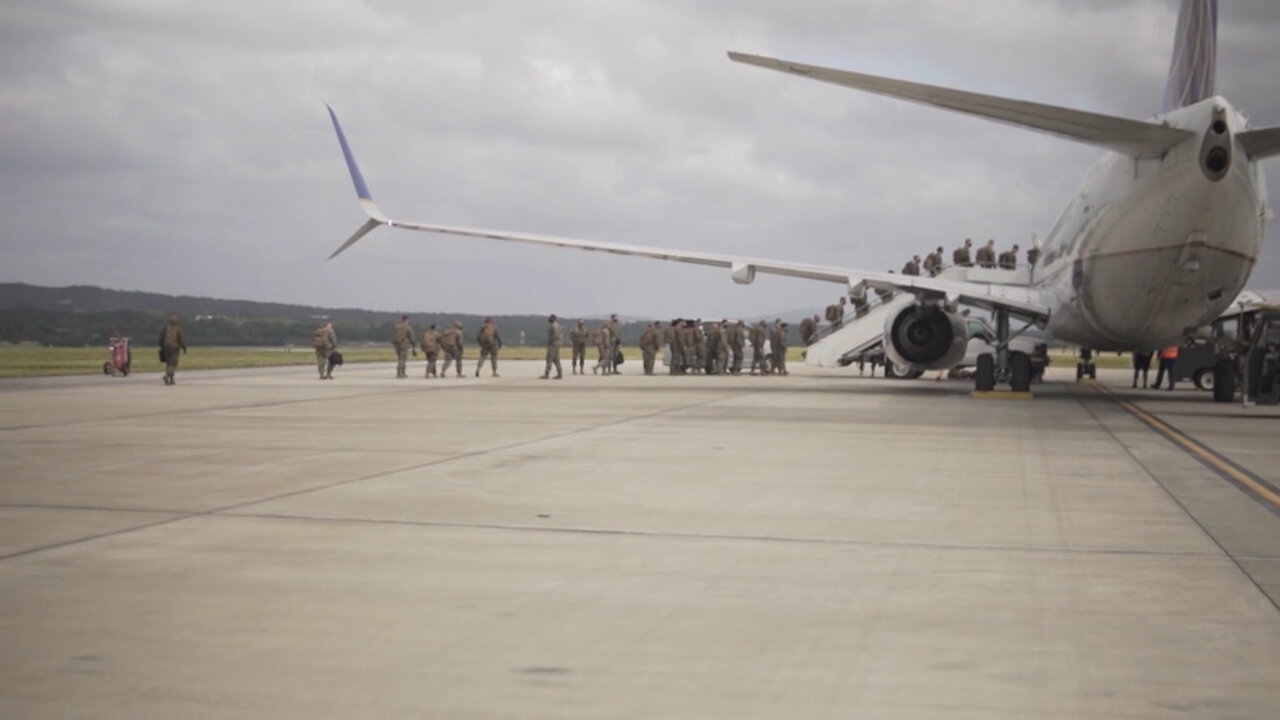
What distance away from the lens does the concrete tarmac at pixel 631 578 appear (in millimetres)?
4629

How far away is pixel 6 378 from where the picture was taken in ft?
105

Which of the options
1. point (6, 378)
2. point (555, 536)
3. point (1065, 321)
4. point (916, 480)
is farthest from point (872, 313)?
point (555, 536)

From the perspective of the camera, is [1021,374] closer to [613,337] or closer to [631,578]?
[613,337]

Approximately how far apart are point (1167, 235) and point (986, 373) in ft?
20.2

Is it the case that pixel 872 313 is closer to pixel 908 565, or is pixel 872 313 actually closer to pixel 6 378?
pixel 6 378

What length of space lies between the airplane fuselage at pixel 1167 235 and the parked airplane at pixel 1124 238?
2cm

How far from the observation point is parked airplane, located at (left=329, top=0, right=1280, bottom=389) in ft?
61.0

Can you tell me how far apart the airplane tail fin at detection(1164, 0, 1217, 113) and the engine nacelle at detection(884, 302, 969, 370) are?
19.8 feet

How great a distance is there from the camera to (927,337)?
2653 centimetres

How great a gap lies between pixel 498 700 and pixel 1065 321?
22231 millimetres

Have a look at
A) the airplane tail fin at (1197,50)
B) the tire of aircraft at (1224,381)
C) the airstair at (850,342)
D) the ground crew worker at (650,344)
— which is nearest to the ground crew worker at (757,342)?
the airstair at (850,342)

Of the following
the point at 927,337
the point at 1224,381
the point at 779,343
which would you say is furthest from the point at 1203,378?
the point at 779,343

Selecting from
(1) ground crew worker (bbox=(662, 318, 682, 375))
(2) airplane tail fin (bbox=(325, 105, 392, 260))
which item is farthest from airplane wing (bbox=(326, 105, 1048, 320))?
(1) ground crew worker (bbox=(662, 318, 682, 375))

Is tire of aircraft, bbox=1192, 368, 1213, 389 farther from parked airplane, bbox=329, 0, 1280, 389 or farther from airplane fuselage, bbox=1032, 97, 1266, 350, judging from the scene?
airplane fuselage, bbox=1032, 97, 1266, 350
